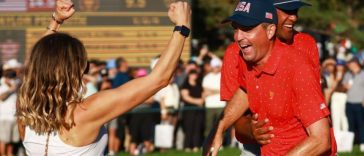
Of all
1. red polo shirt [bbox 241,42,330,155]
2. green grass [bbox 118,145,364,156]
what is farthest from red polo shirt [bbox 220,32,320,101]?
green grass [bbox 118,145,364,156]

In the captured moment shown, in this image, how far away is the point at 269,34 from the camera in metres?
6.72

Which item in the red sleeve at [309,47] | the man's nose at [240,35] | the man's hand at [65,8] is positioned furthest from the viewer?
the red sleeve at [309,47]

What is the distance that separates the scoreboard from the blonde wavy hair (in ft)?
50.3

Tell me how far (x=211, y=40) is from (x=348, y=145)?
58.9 feet

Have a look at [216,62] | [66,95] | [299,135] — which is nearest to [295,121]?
[299,135]

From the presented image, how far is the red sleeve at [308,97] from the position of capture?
21.1ft

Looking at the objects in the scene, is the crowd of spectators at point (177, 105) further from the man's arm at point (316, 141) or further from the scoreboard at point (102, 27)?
the man's arm at point (316, 141)

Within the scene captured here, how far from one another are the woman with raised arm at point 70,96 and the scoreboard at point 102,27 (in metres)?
15.3

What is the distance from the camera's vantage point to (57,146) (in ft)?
18.6

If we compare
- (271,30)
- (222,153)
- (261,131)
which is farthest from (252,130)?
(222,153)

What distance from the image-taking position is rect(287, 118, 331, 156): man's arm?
252 inches

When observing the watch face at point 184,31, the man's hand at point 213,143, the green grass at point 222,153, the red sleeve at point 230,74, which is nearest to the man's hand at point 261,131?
the man's hand at point 213,143

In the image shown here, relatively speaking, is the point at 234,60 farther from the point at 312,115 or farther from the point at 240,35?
the point at 312,115

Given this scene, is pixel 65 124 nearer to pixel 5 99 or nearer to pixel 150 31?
pixel 5 99
